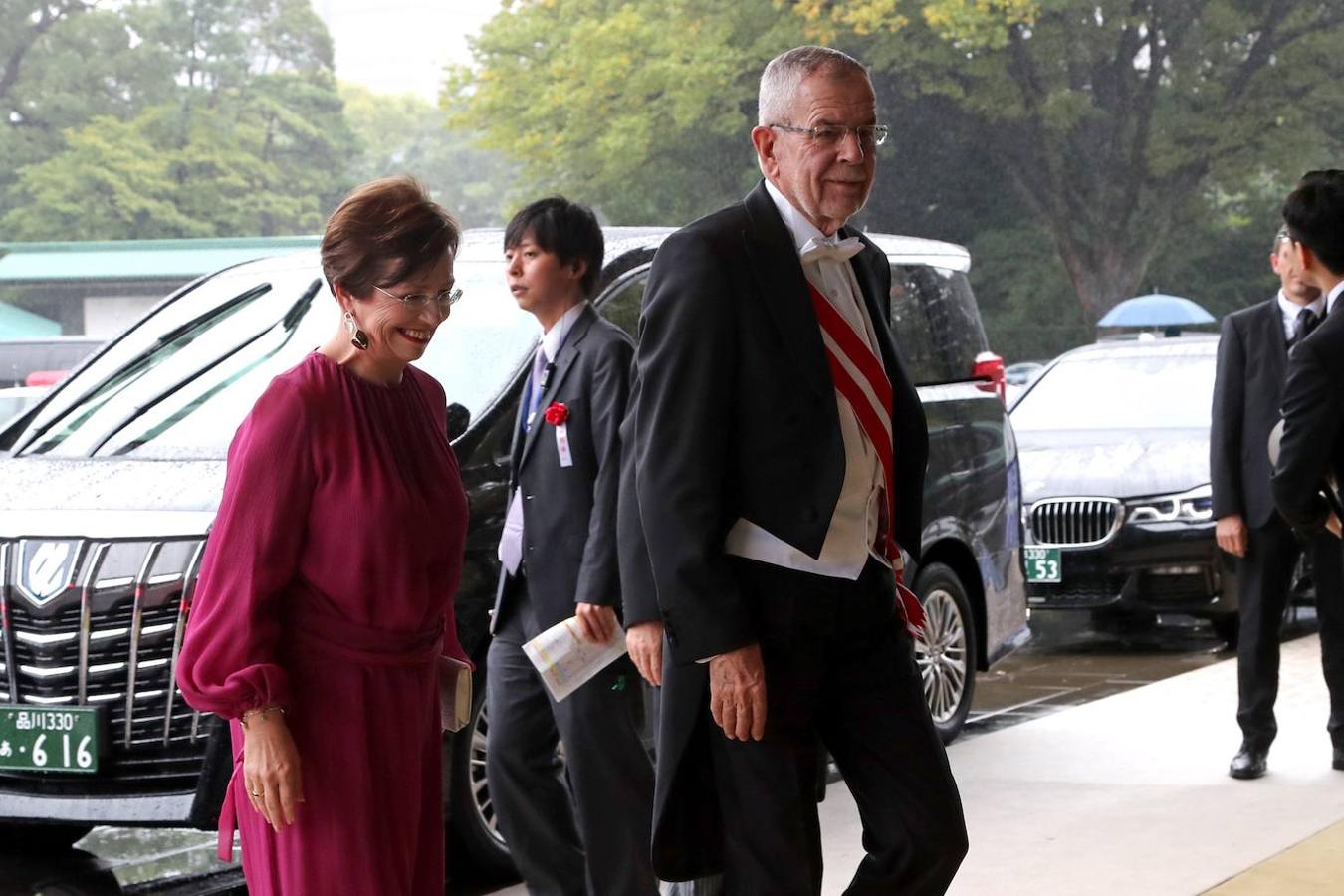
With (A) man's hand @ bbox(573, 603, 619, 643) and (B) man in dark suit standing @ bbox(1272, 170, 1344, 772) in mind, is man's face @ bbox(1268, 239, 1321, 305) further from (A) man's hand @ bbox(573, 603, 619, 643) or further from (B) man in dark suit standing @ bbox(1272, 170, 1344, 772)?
(A) man's hand @ bbox(573, 603, 619, 643)

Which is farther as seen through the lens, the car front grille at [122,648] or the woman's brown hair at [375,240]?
the car front grille at [122,648]

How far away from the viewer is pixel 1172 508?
1011 cm

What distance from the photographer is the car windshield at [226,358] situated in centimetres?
588

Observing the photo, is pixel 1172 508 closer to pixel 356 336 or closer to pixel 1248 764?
pixel 1248 764

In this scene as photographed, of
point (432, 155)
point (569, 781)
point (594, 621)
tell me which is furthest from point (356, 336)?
point (432, 155)

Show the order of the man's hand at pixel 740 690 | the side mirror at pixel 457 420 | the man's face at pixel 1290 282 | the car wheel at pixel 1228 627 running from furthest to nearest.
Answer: the car wheel at pixel 1228 627 < the man's face at pixel 1290 282 < the side mirror at pixel 457 420 < the man's hand at pixel 740 690

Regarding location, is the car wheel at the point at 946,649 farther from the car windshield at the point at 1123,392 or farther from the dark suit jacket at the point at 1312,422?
the car windshield at the point at 1123,392

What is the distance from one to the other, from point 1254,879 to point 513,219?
8.81ft

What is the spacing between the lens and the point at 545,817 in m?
4.79

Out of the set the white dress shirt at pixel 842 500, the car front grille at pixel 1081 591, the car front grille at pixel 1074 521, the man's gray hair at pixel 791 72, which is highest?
the man's gray hair at pixel 791 72

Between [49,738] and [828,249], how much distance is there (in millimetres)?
2690

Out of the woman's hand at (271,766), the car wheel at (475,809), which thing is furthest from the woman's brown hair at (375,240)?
the car wheel at (475,809)

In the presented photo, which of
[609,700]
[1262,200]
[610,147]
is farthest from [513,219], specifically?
[1262,200]

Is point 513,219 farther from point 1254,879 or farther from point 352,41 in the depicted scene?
point 352,41
